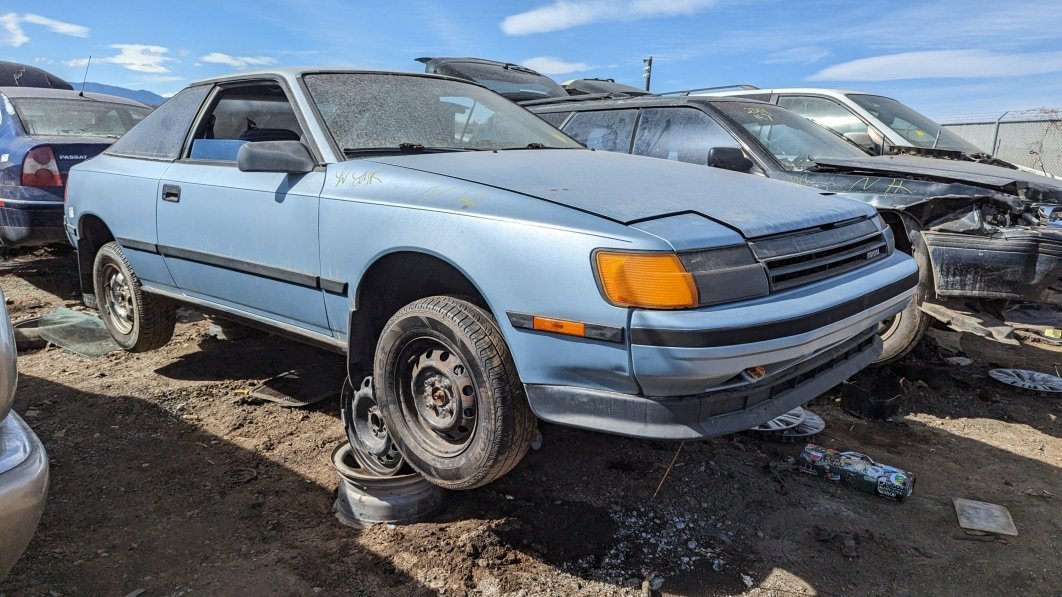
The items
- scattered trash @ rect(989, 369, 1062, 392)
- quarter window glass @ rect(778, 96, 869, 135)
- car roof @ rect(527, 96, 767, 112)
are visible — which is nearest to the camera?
scattered trash @ rect(989, 369, 1062, 392)

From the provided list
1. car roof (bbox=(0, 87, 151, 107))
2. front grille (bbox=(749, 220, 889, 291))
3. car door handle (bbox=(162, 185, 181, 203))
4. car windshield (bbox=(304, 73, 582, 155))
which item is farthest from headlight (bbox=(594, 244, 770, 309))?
car roof (bbox=(0, 87, 151, 107))

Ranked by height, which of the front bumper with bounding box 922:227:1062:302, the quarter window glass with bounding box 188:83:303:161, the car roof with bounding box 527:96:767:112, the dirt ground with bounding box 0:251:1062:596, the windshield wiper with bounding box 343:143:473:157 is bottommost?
the dirt ground with bounding box 0:251:1062:596

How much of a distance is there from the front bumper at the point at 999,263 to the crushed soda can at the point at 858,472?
1328 millimetres

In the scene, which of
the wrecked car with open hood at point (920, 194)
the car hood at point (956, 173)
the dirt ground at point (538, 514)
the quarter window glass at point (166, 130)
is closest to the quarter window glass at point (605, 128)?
the wrecked car with open hood at point (920, 194)

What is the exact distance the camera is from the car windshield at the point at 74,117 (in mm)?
5652

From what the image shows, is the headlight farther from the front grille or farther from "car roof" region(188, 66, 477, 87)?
"car roof" region(188, 66, 477, 87)

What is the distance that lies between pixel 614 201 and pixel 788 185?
1.08m

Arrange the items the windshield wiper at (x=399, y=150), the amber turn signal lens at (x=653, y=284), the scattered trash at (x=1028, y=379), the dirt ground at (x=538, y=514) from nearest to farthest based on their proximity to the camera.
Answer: the amber turn signal lens at (x=653, y=284), the dirt ground at (x=538, y=514), the windshield wiper at (x=399, y=150), the scattered trash at (x=1028, y=379)

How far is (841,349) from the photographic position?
2426mm

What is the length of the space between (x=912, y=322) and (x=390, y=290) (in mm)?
3091

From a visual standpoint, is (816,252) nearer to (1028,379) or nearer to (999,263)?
(999,263)

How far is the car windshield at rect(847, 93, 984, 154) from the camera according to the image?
5.86m

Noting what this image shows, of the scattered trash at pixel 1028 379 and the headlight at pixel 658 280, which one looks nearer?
the headlight at pixel 658 280

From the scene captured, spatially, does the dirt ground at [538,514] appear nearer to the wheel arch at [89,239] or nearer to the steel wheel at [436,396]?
the steel wheel at [436,396]
